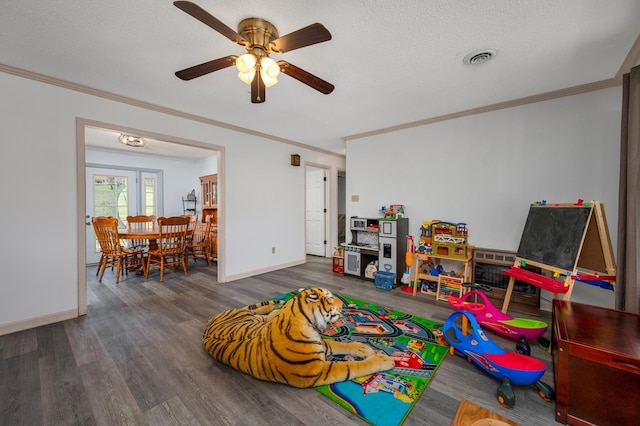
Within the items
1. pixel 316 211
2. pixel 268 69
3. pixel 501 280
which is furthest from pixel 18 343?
pixel 501 280

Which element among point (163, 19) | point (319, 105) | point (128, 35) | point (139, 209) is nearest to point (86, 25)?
point (128, 35)

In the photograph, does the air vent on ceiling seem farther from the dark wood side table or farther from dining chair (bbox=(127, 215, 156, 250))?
dining chair (bbox=(127, 215, 156, 250))

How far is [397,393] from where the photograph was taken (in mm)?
1517

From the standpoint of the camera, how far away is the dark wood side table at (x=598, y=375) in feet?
3.82

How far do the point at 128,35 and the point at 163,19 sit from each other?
0.40 metres

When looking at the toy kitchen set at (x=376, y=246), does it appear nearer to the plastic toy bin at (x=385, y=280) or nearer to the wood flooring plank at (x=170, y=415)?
the plastic toy bin at (x=385, y=280)

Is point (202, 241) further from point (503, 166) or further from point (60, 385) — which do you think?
point (503, 166)

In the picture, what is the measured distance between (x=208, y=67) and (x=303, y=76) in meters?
0.71

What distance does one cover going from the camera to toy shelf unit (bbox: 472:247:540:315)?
8.97 ft

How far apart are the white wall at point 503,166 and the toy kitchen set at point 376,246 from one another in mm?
296

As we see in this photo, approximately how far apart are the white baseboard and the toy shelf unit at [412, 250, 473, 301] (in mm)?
3953

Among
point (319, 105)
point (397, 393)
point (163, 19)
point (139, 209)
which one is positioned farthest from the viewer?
point (139, 209)

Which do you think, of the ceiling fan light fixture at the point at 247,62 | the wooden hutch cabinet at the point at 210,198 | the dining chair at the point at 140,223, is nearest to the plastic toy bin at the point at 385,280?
the ceiling fan light fixture at the point at 247,62

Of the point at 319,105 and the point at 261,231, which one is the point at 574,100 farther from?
the point at 261,231
